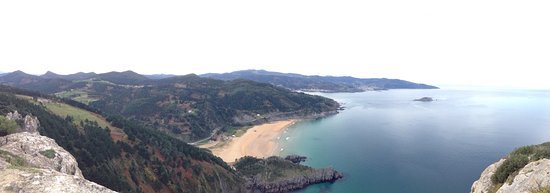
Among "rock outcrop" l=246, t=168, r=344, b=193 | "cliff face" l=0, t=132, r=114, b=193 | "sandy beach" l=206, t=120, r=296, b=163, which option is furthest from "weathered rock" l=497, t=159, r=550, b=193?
"sandy beach" l=206, t=120, r=296, b=163

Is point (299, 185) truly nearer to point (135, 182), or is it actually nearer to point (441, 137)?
point (135, 182)

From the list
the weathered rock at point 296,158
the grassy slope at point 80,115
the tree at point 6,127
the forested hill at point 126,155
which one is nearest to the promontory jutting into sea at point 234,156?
the tree at point 6,127

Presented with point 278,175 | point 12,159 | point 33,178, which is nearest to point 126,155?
point 278,175

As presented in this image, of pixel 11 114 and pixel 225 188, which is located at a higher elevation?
pixel 11 114

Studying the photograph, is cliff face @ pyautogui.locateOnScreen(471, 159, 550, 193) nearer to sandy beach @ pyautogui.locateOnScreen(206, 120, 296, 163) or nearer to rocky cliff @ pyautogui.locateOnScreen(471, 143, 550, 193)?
rocky cliff @ pyautogui.locateOnScreen(471, 143, 550, 193)

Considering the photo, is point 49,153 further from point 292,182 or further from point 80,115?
point 292,182

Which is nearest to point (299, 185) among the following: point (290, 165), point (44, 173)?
point (290, 165)
